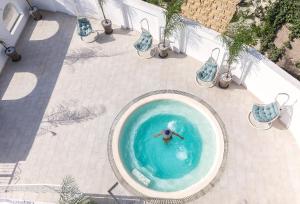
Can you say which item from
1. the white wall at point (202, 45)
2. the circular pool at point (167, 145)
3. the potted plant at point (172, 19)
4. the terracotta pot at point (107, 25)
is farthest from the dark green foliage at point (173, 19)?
the terracotta pot at point (107, 25)

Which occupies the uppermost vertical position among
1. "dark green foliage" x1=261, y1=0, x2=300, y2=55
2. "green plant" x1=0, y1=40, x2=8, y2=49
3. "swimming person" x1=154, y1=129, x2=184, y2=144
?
"dark green foliage" x1=261, y1=0, x2=300, y2=55

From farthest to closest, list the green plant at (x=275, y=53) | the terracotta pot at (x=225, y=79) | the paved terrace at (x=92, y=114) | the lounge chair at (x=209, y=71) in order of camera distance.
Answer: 1. the terracotta pot at (x=225, y=79)
2. the lounge chair at (x=209, y=71)
3. the green plant at (x=275, y=53)
4. the paved terrace at (x=92, y=114)

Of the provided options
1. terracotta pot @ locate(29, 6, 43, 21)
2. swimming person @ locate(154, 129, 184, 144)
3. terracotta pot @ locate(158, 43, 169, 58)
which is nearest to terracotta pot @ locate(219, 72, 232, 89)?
terracotta pot @ locate(158, 43, 169, 58)

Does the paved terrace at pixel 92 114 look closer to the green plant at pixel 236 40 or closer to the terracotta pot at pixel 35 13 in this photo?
the terracotta pot at pixel 35 13

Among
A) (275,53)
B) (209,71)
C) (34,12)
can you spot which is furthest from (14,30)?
(275,53)

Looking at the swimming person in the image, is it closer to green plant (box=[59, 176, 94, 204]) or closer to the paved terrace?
the paved terrace

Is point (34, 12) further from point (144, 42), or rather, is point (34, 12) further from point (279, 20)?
point (279, 20)

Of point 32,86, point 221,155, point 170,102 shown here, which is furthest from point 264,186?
point 32,86
